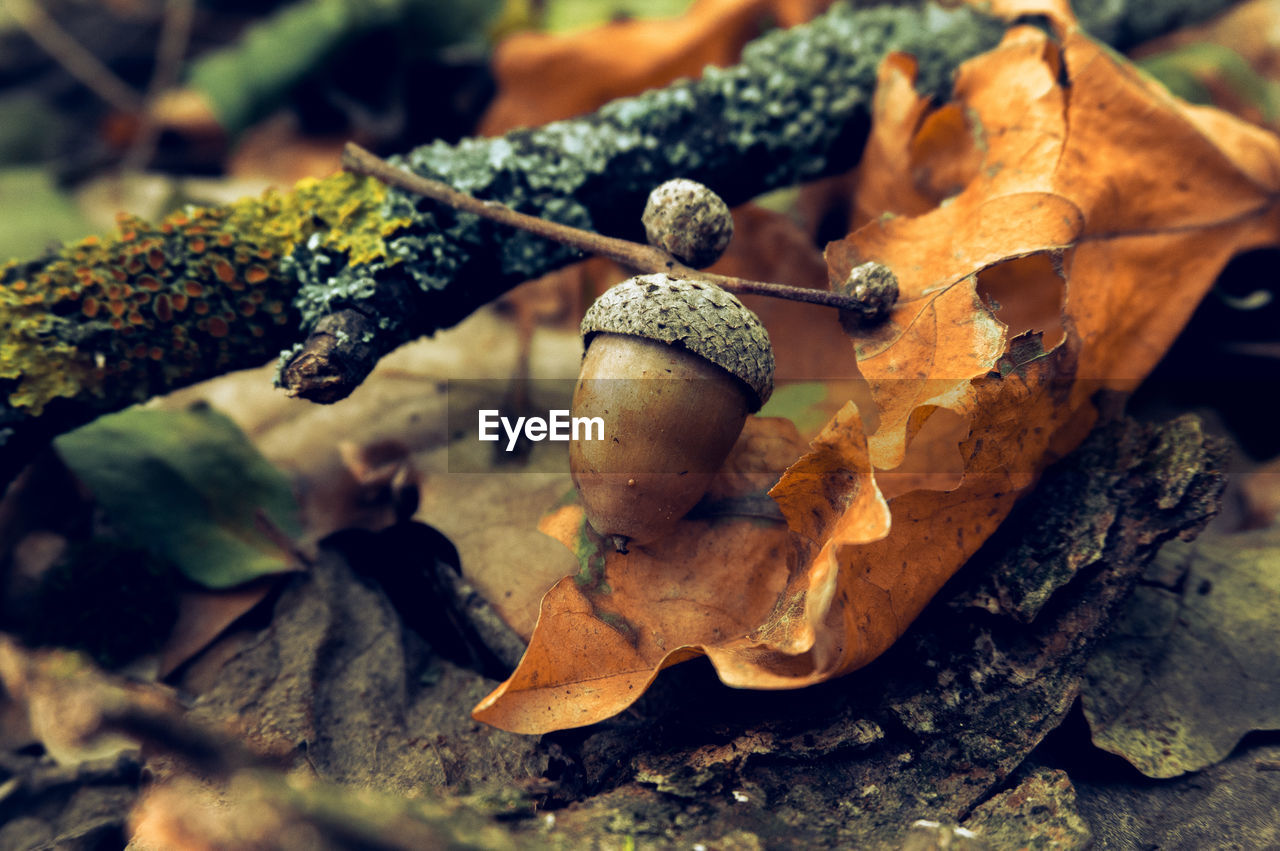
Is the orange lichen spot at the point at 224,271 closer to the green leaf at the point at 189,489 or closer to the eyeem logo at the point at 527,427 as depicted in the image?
the green leaf at the point at 189,489

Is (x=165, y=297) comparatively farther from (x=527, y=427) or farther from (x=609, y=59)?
(x=609, y=59)

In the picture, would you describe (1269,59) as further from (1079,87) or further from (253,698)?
(253,698)

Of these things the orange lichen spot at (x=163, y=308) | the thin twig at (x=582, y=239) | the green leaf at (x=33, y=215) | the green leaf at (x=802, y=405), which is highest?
the green leaf at (x=33, y=215)

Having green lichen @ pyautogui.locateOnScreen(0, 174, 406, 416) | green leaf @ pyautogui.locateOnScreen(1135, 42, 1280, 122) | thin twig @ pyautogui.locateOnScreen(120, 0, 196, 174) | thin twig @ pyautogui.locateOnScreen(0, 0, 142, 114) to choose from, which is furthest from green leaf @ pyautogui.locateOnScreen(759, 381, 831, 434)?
thin twig @ pyautogui.locateOnScreen(0, 0, 142, 114)

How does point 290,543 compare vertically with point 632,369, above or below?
below

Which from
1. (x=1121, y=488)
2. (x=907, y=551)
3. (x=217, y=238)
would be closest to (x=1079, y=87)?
(x=1121, y=488)

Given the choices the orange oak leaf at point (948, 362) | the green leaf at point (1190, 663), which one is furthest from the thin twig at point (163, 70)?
the green leaf at point (1190, 663)
